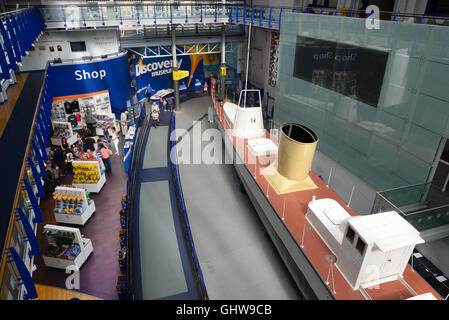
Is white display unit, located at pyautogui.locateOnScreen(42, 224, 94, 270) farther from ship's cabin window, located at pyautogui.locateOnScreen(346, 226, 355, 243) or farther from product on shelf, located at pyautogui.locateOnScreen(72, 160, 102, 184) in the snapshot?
ship's cabin window, located at pyautogui.locateOnScreen(346, 226, 355, 243)

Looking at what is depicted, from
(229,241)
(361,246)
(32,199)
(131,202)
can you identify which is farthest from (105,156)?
(361,246)

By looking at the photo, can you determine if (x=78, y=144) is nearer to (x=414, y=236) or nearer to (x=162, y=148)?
(x=162, y=148)

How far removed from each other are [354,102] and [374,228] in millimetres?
5327

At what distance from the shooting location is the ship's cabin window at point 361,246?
4397 millimetres

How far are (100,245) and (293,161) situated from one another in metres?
6.54

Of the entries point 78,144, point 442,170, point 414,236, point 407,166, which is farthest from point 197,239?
point 78,144

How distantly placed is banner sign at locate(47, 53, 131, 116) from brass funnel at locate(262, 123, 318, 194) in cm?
1227

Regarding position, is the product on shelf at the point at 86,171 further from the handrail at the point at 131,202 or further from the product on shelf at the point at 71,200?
the product on shelf at the point at 71,200

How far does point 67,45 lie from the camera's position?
15.0m

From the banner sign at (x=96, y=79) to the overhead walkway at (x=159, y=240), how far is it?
268 inches

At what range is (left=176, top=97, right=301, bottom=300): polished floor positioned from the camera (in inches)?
230

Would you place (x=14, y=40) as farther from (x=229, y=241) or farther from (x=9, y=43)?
(x=229, y=241)

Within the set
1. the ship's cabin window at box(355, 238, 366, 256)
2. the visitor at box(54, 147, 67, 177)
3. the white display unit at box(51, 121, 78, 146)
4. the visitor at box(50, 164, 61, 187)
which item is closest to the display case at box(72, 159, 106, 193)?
the visitor at box(50, 164, 61, 187)

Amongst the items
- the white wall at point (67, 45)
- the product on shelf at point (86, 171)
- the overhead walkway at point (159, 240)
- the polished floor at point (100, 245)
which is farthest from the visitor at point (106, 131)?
the overhead walkway at point (159, 240)
